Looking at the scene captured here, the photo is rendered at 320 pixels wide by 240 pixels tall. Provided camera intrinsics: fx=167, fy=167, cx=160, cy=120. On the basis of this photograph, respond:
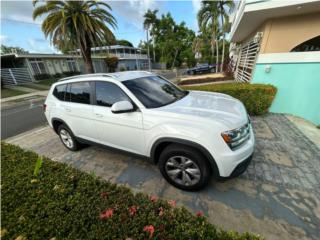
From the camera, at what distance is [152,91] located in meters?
2.94

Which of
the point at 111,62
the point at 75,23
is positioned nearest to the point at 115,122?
the point at 75,23

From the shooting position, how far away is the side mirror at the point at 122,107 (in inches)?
96.6

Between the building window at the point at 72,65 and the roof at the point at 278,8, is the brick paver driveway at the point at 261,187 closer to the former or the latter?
the roof at the point at 278,8

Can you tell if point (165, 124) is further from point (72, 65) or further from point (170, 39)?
point (170, 39)

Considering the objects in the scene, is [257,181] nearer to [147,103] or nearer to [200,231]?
[200,231]

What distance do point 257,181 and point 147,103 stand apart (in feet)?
7.16

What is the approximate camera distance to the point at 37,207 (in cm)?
160

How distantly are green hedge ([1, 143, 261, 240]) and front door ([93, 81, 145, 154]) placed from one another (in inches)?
36.6

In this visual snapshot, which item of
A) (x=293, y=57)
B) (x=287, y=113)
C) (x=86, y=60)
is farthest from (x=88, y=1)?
(x=287, y=113)

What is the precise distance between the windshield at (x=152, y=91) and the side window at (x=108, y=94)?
170 mm

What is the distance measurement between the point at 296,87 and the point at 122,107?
549 centimetres

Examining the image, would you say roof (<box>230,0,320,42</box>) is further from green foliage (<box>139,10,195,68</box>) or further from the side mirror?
green foliage (<box>139,10,195,68</box>)

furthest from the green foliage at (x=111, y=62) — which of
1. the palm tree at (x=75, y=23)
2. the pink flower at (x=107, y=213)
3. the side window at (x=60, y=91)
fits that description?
the pink flower at (x=107, y=213)

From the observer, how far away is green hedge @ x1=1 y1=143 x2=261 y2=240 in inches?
50.3
